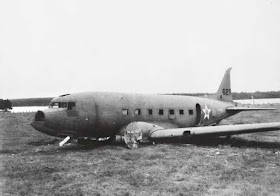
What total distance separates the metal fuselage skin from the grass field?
3.62 ft

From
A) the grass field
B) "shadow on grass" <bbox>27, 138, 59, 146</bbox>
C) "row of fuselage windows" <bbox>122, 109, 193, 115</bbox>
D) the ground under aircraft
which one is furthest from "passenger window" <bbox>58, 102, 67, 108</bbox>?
"shadow on grass" <bbox>27, 138, 59, 146</bbox>

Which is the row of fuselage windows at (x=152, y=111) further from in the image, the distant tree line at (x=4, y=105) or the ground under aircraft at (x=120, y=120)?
the distant tree line at (x=4, y=105)

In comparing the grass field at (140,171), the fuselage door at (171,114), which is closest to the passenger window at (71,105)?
the grass field at (140,171)

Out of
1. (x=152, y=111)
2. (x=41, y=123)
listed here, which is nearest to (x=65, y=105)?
(x=41, y=123)

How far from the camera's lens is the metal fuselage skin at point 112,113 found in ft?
45.1

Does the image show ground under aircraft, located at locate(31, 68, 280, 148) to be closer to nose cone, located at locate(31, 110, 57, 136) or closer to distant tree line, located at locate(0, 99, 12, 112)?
nose cone, located at locate(31, 110, 57, 136)

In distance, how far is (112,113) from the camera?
1494 centimetres

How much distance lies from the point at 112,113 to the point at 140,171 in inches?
237

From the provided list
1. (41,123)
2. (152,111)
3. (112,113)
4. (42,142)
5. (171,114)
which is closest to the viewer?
(41,123)

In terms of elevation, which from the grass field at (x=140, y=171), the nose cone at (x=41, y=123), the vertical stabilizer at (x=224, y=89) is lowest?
the grass field at (x=140, y=171)

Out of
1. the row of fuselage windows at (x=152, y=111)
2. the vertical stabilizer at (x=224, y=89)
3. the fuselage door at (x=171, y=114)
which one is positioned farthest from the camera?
the vertical stabilizer at (x=224, y=89)

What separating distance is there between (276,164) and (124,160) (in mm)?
5482

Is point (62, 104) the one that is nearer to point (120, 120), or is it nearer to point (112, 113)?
point (112, 113)

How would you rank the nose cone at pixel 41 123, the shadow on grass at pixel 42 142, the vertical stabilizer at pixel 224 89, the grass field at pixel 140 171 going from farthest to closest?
the vertical stabilizer at pixel 224 89 < the shadow on grass at pixel 42 142 < the nose cone at pixel 41 123 < the grass field at pixel 140 171
